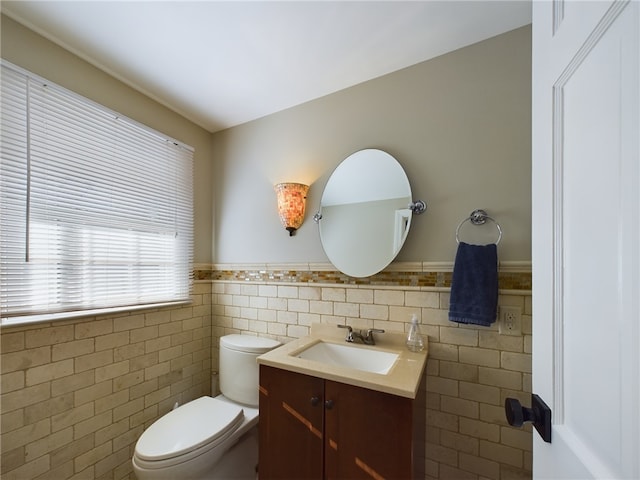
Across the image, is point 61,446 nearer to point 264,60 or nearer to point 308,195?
point 308,195

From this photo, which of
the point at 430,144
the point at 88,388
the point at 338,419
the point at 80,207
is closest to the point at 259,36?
the point at 430,144

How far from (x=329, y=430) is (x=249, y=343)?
808 mm

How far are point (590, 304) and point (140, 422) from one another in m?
2.24

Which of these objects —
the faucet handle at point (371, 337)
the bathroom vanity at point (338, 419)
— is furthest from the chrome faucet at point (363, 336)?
the bathroom vanity at point (338, 419)

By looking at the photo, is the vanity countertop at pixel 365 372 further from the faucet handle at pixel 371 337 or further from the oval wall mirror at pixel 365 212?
the oval wall mirror at pixel 365 212

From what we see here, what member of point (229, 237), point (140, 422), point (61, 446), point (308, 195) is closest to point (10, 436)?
point (61, 446)

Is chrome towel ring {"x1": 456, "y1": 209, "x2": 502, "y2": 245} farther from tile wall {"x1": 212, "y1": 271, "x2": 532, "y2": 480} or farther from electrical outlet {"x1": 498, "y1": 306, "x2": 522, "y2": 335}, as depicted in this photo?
electrical outlet {"x1": 498, "y1": 306, "x2": 522, "y2": 335}

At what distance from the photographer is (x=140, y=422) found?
5.53ft

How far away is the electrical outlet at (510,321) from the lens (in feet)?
4.09

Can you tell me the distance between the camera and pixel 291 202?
179 centimetres

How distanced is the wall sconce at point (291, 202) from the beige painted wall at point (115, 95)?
775mm

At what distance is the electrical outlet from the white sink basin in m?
0.52

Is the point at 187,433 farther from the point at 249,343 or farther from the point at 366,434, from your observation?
the point at 366,434

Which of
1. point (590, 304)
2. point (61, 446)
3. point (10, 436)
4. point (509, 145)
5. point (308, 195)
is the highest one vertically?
point (509, 145)
